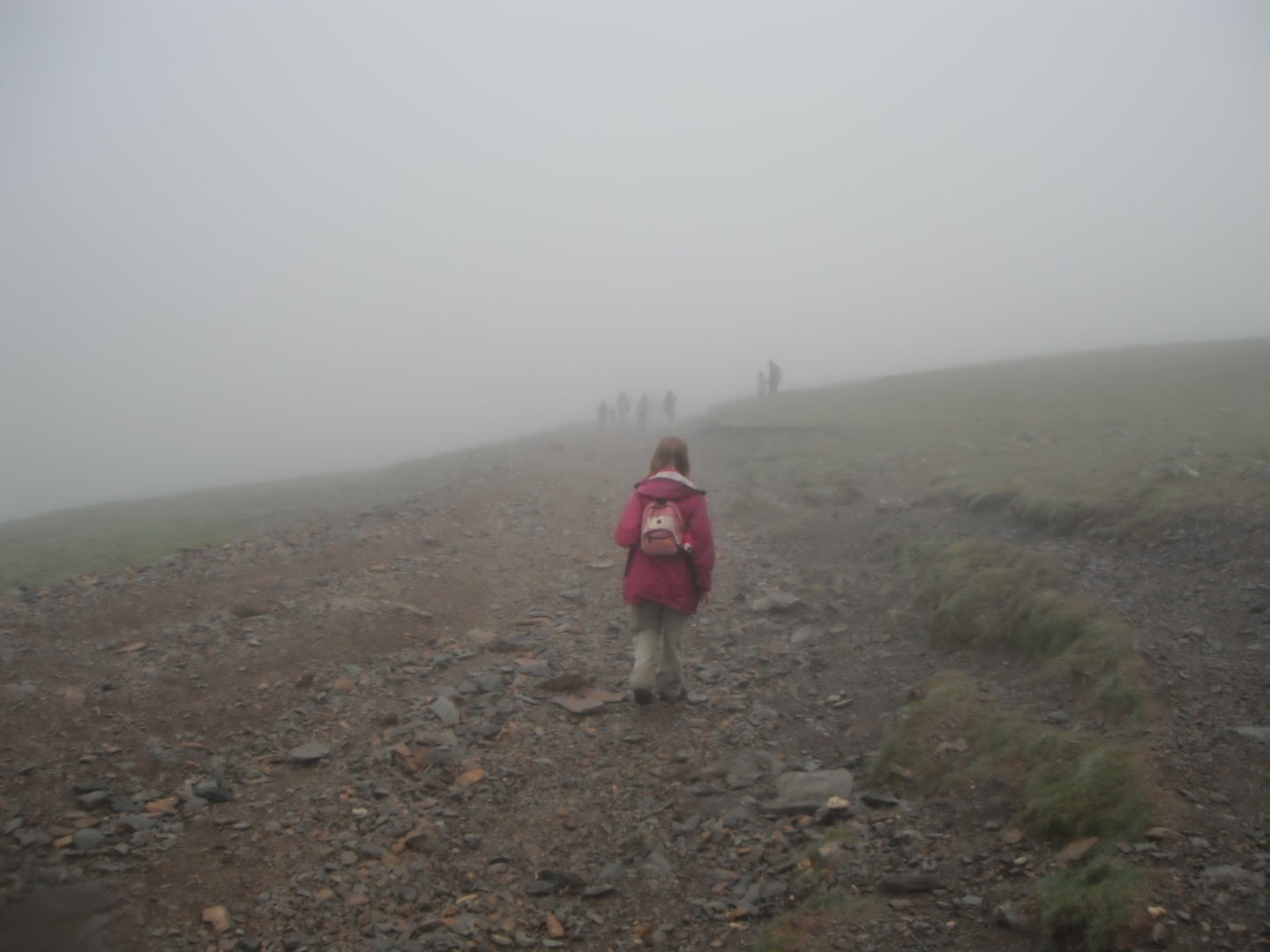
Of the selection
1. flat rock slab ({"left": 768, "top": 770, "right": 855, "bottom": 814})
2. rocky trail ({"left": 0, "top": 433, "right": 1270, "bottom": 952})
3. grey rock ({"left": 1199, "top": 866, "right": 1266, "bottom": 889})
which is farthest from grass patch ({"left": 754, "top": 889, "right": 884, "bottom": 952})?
grey rock ({"left": 1199, "top": 866, "right": 1266, "bottom": 889})

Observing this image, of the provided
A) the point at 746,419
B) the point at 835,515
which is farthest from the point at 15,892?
the point at 746,419

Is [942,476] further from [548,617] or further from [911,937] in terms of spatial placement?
[911,937]

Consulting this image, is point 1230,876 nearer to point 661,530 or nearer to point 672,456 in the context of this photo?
point 661,530

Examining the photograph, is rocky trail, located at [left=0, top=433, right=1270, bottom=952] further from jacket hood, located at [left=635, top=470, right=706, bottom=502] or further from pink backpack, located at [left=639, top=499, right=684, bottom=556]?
jacket hood, located at [left=635, top=470, right=706, bottom=502]

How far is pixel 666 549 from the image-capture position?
959cm

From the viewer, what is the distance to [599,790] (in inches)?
331

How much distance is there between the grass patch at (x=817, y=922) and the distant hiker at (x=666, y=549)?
166 inches

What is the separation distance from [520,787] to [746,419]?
34.2 m

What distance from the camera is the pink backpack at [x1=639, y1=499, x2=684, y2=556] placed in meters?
9.60

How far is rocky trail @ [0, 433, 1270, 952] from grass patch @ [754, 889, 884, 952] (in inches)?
2.9

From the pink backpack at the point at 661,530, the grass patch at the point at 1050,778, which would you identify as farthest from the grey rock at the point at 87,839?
Result: the grass patch at the point at 1050,778

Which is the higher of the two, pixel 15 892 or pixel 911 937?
pixel 15 892

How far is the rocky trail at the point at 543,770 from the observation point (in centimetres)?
598

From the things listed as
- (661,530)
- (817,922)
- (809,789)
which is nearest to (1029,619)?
(809,789)
